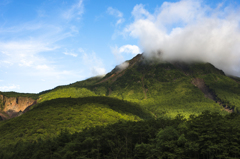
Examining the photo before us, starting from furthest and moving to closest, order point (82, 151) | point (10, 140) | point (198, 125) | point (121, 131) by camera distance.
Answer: point (10, 140)
point (121, 131)
point (82, 151)
point (198, 125)

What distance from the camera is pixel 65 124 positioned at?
127250mm

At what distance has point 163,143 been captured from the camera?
2270 inches

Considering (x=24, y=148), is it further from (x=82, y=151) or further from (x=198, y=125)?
(x=198, y=125)

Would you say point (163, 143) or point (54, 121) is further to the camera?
point (54, 121)

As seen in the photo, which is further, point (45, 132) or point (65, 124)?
point (65, 124)

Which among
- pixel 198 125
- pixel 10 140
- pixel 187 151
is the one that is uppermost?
pixel 198 125

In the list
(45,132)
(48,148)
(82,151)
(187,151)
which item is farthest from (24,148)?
(187,151)

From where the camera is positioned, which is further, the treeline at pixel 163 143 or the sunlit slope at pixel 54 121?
the sunlit slope at pixel 54 121

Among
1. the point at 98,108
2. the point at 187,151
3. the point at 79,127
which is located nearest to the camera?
the point at 187,151

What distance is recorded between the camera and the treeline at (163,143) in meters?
50.8

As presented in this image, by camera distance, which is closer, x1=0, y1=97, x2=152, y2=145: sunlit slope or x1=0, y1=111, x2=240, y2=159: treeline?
x1=0, y1=111, x2=240, y2=159: treeline

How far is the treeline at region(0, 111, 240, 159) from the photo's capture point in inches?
1998

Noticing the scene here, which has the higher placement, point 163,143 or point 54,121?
point 163,143

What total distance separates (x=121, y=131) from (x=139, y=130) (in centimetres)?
785
